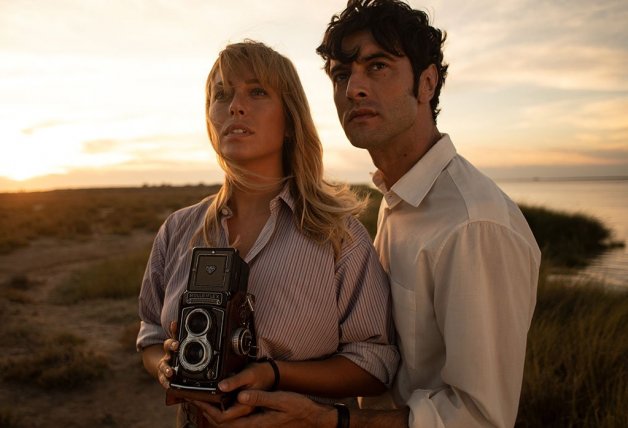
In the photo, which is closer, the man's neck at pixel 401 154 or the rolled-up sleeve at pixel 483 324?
the rolled-up sleeve at pixel 483 324

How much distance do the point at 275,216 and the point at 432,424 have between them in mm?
1146

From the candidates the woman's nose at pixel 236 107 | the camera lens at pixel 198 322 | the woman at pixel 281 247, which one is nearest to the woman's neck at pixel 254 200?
the woman at pixel 281 247

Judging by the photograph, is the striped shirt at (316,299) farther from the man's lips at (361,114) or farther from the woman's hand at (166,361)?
the man's lips at (361,114)

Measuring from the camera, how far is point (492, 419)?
2051 mm

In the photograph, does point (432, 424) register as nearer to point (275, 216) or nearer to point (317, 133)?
point (275, 216)

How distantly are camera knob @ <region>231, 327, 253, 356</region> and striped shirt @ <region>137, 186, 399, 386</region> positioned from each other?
206mm

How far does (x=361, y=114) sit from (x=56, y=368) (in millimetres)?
5270

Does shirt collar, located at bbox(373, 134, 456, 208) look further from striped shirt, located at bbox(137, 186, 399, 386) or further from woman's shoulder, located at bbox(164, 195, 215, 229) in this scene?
woman's shoulder, located at bbox(164, 195, 215, 229)

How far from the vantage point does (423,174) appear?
251 cm

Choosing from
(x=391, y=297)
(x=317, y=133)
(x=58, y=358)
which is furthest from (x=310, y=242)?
(x=58, y=358)

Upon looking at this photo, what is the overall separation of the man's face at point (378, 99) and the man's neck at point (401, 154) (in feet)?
0.07

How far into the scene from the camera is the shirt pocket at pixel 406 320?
2.28m

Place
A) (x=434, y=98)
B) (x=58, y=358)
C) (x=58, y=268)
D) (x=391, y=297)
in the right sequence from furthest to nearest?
(x=58, y=268), (x=58, y=358), (x=434, y=98), (x=391, y=297)

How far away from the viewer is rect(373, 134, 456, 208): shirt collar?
96.6 inches
